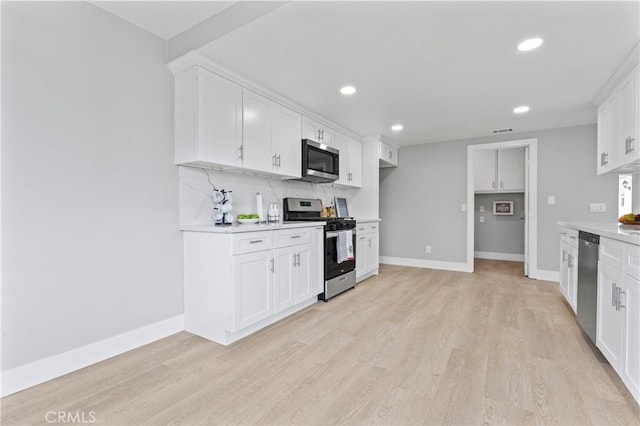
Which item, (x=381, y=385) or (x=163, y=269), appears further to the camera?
(x=163, y=269)

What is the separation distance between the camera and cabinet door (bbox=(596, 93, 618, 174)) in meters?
2.81

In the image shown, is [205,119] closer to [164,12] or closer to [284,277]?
[164,12]

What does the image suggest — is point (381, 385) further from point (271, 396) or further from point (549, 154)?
point (549, 154)

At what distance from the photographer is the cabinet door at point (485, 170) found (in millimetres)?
5961

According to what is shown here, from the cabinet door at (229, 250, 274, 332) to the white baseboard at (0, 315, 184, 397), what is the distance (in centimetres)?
62

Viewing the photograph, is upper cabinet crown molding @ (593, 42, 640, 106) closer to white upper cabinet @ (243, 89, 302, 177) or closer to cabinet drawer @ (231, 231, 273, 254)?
white upper cabinet @ (243, 89, 302, 177)

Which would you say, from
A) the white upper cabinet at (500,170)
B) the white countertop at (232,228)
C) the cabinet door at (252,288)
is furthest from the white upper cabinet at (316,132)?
the white upper cabinet at (500,170)

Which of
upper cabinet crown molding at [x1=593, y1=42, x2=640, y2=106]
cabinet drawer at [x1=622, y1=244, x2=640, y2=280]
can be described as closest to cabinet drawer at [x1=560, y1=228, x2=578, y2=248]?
cabinet drawer at [x1=622, y1=244, x2=640, y2=280]

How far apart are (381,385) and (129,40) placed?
2936 millimetres

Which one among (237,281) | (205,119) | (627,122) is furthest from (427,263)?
(205,119)

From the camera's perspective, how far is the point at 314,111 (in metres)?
3.64

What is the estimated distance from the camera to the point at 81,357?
1931mm

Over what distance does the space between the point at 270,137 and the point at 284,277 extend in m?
1.41

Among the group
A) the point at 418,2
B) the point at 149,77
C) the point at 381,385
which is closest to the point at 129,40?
the point at 149,77
